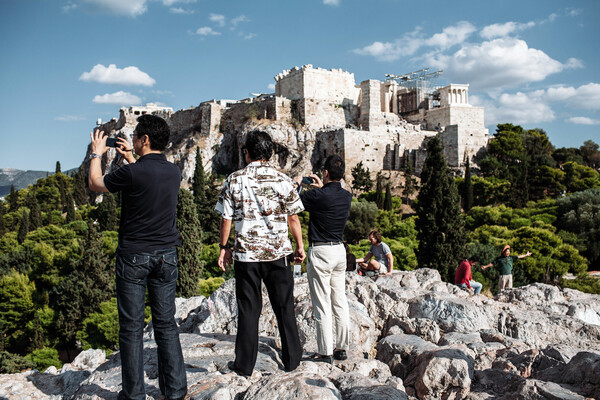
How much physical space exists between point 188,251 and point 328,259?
12801 millimetres

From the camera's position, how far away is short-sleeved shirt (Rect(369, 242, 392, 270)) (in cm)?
710

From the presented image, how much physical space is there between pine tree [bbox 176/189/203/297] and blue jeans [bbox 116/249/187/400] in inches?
475

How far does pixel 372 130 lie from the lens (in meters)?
38.4

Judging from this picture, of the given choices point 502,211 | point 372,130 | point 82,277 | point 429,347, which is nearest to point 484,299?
point 429,347

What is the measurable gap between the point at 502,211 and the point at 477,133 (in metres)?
12.0

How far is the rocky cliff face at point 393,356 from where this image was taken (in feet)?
9.61

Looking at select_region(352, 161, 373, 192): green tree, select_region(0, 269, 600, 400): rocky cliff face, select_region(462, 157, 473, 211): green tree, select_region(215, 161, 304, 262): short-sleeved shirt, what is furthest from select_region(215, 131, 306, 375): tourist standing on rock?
select_region(352, 161, 373, 192): green tree

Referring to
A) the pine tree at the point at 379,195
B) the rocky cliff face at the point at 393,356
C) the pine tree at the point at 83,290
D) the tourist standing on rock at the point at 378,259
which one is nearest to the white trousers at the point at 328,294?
the rocky cliff face at the point at 393,356

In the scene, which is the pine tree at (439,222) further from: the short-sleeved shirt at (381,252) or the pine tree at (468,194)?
the pine tree at (468,194)

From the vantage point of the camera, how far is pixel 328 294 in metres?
3.64

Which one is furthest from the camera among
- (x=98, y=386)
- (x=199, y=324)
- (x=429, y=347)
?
(x=199, y=324)

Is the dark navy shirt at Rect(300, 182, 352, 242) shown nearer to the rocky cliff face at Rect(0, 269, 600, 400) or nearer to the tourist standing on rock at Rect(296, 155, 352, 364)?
the tourist standing on rock at Rect(296, 155, 352, 364)

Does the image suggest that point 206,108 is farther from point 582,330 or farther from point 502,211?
point 582,330

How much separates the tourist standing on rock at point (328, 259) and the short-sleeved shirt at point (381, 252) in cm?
345
